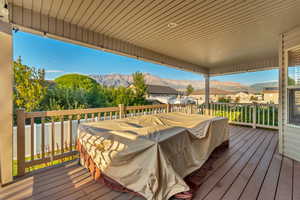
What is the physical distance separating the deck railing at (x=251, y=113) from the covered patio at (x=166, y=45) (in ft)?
6.06

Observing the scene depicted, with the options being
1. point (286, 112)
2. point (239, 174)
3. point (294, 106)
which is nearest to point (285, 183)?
point (239, 174)

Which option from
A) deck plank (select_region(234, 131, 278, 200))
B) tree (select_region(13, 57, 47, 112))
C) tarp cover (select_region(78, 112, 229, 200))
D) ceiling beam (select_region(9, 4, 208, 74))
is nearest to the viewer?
tarp cover (select_region(78, 112, 229, 200))

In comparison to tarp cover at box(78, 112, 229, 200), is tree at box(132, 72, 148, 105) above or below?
above

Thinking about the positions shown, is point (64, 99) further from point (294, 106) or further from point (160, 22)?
point (294, 106)

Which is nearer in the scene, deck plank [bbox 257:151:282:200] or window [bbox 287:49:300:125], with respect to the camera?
deck plank [bbox 257:151:282:200]

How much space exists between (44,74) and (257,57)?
24.2 feet

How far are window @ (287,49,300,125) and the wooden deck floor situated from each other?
87 cm

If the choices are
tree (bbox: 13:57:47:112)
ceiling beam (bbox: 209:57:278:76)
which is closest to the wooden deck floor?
tree (bbox: 13:57:47:112)

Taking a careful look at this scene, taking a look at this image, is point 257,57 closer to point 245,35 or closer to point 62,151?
point 245,35

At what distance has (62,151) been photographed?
2572 millimetres

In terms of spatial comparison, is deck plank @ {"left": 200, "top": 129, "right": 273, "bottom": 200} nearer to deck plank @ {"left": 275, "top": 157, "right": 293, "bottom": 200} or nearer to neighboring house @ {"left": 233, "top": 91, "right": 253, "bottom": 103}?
deck plank @ {"left": 275, "top": 157, "right": 293, "bottom": 200}

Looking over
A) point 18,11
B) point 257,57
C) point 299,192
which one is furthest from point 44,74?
point 257,57

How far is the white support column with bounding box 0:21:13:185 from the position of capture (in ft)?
6.33

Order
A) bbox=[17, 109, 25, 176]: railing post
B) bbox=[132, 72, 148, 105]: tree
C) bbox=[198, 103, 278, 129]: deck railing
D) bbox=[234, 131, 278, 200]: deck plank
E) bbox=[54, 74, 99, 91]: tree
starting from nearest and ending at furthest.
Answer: bbox=[234, 131, 278, 200]: deck plank
bbox=[17, 109, 25, 176]: railing post
bbox=[198, 103, 278, 129]: deck railing
bbox=[54, 74, 99, 91]: tree
bbox=[132, 72, 148, 105]: tree
